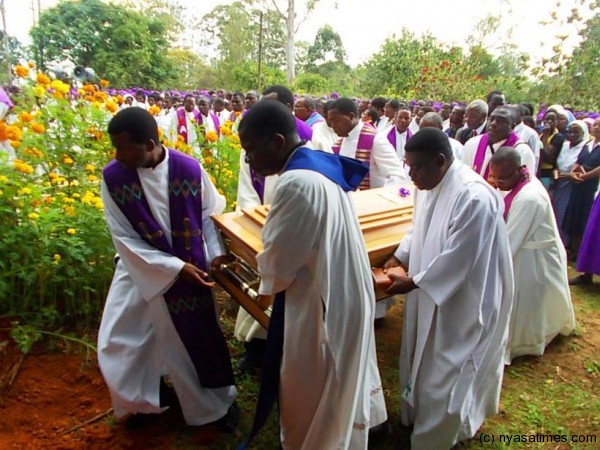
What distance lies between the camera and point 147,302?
8.13 feet

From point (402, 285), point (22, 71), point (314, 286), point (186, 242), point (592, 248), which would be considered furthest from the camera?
point (592, 248)

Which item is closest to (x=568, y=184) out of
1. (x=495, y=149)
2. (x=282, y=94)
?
(x=495, y=149)

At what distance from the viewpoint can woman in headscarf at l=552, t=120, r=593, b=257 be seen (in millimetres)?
6371

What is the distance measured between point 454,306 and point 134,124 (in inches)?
76.9

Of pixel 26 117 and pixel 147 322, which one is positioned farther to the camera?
pixel 26 117

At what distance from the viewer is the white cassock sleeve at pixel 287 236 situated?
1.79 meters

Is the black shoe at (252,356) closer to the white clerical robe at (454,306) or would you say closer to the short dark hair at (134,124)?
the white clerical robe at (454,306)

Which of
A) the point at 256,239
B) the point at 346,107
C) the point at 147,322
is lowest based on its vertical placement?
the point at 147,322

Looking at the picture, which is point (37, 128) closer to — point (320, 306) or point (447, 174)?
point (320, 306)

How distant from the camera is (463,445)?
8.93 ft

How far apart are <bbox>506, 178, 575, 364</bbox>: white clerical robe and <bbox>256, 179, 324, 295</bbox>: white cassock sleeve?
214 centimetres

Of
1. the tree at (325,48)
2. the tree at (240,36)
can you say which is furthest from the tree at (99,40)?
the tree at (325,48)

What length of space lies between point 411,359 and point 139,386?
5.25 ft

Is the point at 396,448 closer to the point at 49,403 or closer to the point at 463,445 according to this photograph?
the point at 463,445
